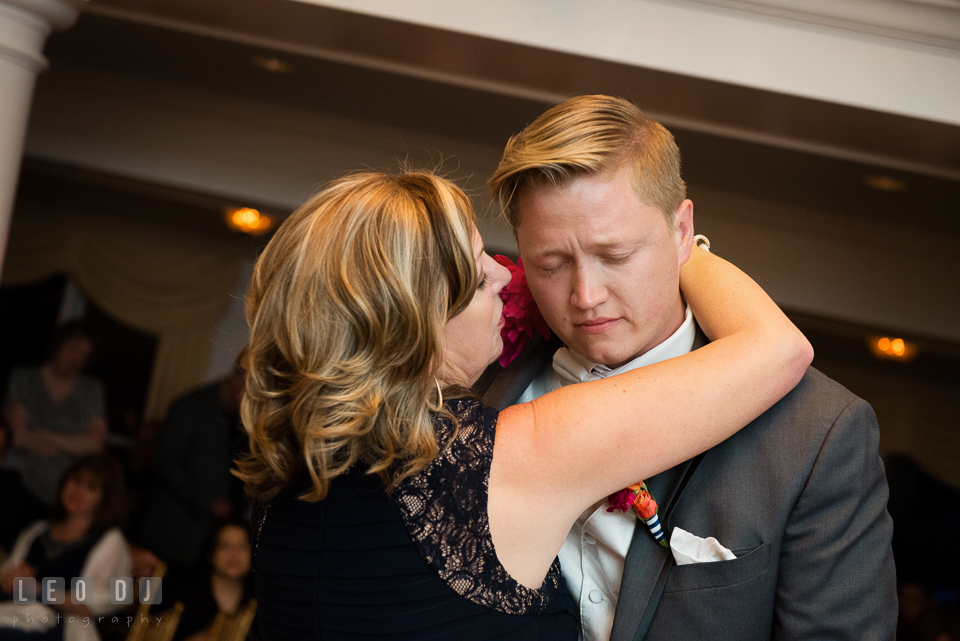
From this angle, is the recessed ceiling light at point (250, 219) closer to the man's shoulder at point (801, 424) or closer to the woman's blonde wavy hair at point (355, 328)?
the woman's blonde wavy hair at point (355, 328)

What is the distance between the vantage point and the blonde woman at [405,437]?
1.19 metres

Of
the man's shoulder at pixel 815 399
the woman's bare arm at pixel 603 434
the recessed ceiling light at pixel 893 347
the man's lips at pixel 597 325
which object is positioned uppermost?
the recessed ceiling light at pixel 893 347

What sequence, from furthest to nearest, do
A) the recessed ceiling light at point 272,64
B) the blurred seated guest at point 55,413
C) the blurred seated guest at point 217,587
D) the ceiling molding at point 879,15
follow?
the blurred seated guest at point 55,413 < the blurred seated guest at point 217,587 < the recessed ceiling light at point 272,64 < the ceiling molding at point 879,15

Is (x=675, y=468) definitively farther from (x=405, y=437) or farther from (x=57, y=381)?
(x=57, y=381)

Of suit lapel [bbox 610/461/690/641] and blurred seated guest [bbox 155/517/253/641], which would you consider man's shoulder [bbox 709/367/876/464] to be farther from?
blurred seated guest [bbox 155/517/253/641]

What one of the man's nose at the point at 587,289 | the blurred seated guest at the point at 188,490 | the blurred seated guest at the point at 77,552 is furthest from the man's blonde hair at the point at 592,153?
the blurred seated guest at the point at 188,490

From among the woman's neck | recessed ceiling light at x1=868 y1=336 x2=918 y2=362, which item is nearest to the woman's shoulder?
recessed ceiling light at x1=868 y1=336 x2=918 y2=362

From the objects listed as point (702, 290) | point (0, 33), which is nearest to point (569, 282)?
point (702, 290)

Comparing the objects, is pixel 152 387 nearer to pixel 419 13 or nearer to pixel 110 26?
pixel 110 26

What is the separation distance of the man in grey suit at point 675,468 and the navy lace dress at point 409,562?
0.29 metres

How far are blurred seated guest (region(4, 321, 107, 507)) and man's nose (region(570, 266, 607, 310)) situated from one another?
6.09 meters

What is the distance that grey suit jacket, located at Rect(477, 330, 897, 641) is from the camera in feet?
4.31

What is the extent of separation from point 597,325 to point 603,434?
14.8 inches

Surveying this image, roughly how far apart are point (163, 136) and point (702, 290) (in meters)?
4.56
